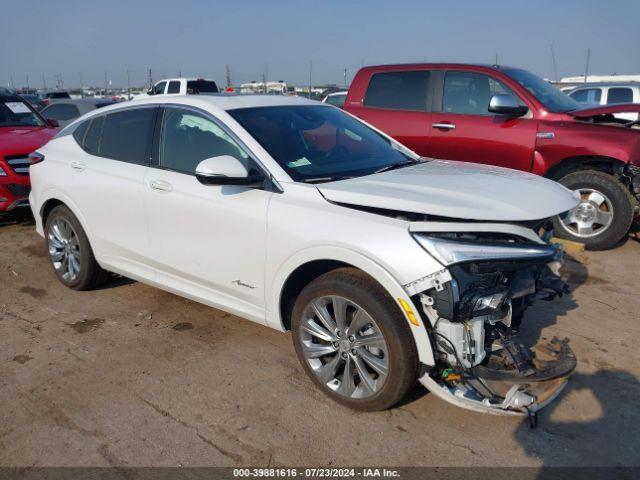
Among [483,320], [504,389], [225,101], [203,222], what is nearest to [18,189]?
[225,101]

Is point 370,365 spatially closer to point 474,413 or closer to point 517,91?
point 474,413

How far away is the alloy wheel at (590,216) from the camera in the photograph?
594cm

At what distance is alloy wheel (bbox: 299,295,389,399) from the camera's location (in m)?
2.95

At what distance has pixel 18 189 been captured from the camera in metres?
7.02

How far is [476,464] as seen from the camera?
2.69 m

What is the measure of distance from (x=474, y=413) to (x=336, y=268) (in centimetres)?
114

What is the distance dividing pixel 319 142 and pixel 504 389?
2.04 metres

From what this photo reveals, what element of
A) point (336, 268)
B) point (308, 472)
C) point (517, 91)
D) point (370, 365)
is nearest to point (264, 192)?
point (336, 268)

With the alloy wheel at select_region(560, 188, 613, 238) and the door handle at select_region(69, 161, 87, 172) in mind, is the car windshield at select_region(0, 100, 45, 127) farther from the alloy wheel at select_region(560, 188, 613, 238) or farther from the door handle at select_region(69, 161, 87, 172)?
the alloy wheel at select_region(560, 188, 613, 238)

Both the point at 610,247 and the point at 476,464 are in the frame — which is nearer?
the point at 476,464

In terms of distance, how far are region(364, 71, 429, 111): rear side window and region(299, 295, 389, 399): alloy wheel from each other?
437 centimetres

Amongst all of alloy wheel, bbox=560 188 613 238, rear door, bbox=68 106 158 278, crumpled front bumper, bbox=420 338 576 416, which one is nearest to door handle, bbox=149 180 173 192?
rear door, bbox=68 106 158 278

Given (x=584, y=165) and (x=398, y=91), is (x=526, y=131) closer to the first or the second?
(x=584, y=165)

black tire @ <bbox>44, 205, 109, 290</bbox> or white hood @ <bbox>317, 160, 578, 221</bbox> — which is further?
black tire @ <bbox>44, 205, 109, 290</bbox>
